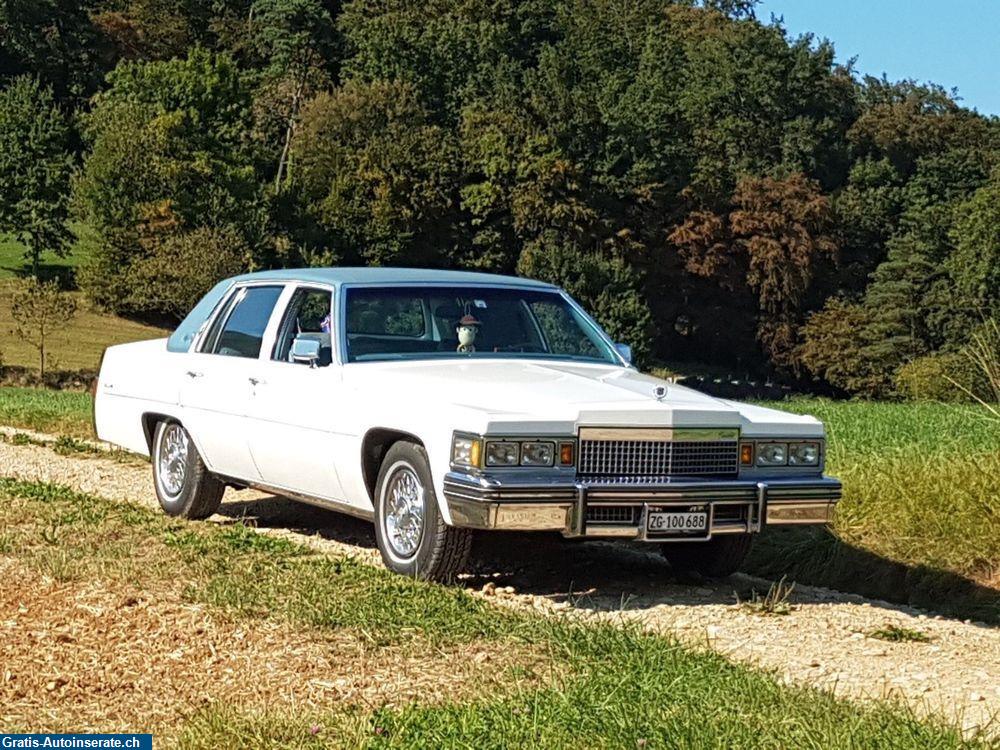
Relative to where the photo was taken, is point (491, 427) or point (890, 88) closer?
point (491, 427)

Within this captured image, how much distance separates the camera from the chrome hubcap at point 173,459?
11.0 metres

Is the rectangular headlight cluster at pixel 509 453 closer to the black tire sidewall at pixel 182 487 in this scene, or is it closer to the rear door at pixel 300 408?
the rear door at pixel 300 408

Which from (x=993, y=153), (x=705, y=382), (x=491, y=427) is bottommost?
(x=705, y=382)

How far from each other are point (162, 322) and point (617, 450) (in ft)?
220

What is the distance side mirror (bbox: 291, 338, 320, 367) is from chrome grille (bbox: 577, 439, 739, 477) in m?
1.94

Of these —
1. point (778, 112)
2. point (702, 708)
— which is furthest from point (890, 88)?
point (702, 708)

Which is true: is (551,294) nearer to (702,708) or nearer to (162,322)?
(702,708)

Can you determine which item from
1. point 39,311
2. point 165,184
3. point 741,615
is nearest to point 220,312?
point 741,615

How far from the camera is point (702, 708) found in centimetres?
545

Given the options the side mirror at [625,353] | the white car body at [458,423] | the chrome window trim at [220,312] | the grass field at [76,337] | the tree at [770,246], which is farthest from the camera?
the tree at [770,246]

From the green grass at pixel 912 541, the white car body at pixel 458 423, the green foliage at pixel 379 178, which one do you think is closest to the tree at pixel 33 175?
the green foliage at pixel 379 178

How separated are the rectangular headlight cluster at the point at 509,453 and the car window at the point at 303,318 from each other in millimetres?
1969

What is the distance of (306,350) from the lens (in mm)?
9211

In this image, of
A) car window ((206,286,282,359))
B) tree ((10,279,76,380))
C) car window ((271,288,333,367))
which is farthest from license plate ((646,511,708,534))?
tree ((10,279,76,380))
